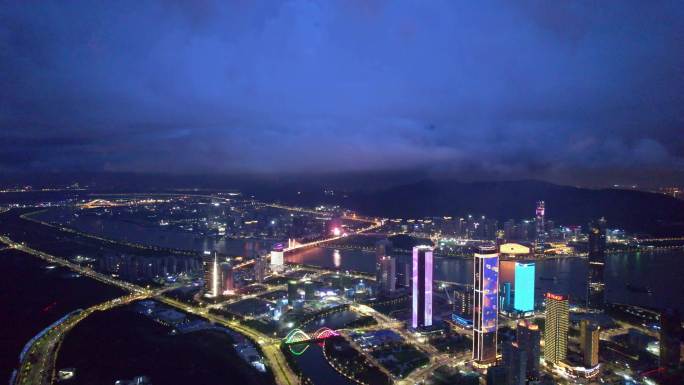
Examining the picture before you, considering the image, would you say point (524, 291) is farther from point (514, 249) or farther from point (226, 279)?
point (226, 279)

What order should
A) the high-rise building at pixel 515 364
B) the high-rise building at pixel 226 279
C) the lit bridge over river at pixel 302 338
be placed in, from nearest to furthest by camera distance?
the high-rise building at pixel 515 364 → the lit bridge over river at pixel 302 338 → the high-rise building at pixel 226 279

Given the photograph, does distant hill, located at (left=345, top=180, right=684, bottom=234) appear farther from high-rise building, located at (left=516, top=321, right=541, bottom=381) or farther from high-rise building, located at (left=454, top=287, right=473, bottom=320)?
high-rise building, located at (left=516, top=321, right=541, bottom=381)

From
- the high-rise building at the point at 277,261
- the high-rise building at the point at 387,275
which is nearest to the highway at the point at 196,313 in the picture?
the high-rise building at the point at 277,261

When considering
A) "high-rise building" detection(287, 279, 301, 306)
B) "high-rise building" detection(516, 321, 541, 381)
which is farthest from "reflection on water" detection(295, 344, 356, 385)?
"high-rise building" detection(516, 321, 541, 381)

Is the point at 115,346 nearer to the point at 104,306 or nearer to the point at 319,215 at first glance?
the point at 104,306

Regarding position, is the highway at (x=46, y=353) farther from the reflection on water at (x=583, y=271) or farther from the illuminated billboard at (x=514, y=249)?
the illuminated billboard at (x=514, y=249)

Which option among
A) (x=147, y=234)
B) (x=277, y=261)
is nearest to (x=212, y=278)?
(x=277, y=261)
